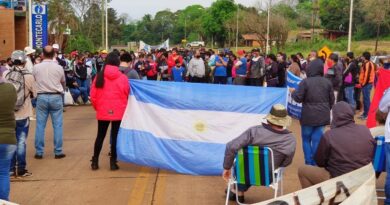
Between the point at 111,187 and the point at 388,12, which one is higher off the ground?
the point at 388,12

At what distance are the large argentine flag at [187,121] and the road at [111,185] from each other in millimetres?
279

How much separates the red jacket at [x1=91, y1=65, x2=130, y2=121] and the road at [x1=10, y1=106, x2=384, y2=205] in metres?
0.93

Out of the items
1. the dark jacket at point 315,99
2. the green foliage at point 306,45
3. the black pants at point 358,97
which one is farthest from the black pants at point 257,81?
the green foliage at point 306,45

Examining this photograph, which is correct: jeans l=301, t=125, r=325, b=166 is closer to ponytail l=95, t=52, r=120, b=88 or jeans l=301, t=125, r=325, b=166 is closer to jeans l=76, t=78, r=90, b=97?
ponytail l=95, t=52, r=120, b=88

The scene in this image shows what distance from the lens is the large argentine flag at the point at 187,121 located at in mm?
8102

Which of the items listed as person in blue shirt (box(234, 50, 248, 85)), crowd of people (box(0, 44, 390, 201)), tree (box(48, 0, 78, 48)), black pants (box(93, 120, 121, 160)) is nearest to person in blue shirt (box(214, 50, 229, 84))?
person in blue shirt (box(234, 50, 248, 85))

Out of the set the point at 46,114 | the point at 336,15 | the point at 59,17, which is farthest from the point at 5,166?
the point at 336,15

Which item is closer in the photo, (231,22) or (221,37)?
(231,22)

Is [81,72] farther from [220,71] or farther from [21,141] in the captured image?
[21,141]

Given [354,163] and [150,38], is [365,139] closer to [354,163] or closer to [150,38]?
[354,163]

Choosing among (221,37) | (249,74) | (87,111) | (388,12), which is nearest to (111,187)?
(87,111)

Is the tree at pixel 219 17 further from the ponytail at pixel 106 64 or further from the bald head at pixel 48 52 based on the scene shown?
the ponytail at pixel 106 64

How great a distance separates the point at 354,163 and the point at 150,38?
150280 mm

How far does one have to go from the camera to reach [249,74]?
61.2ft
